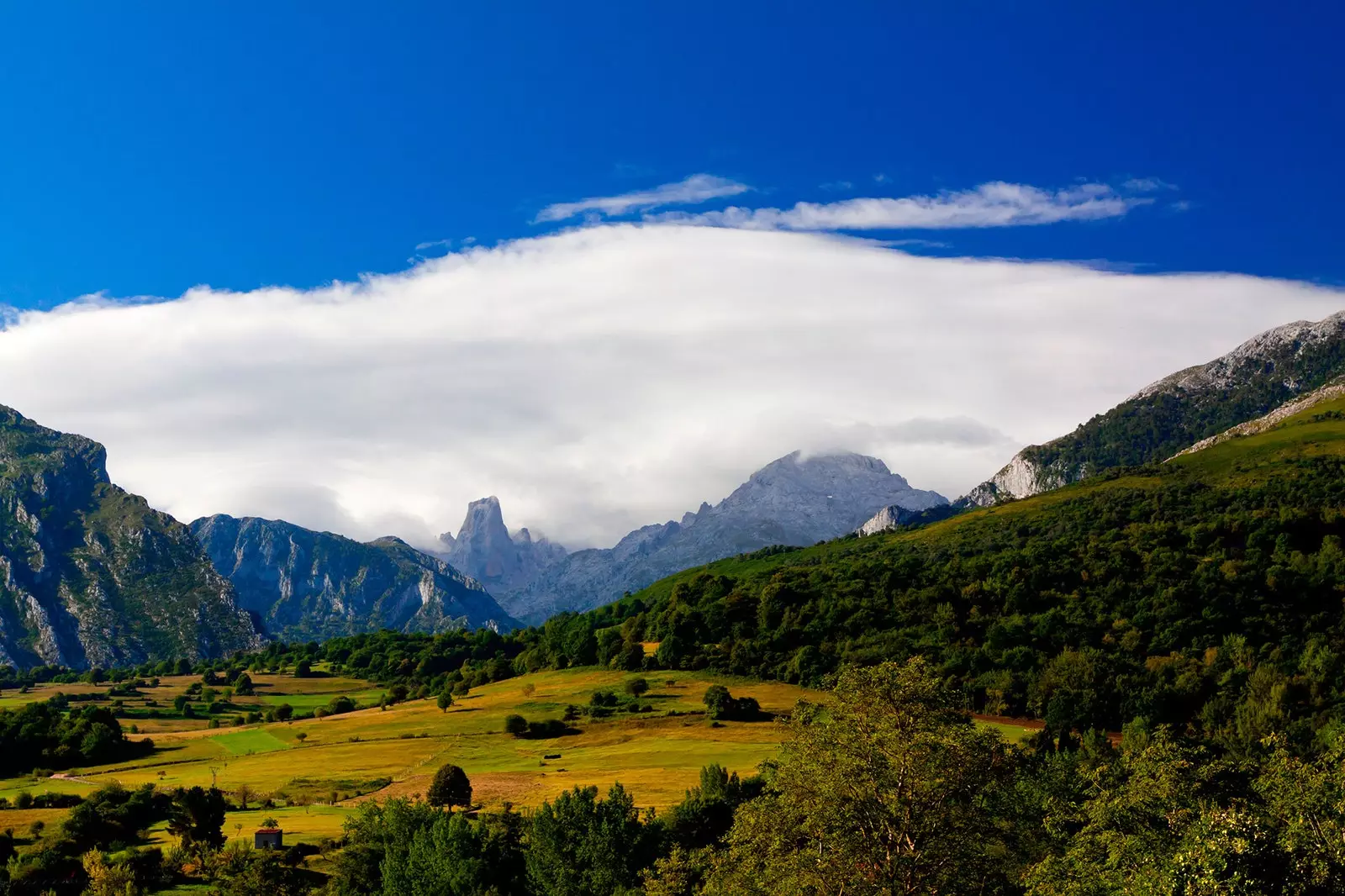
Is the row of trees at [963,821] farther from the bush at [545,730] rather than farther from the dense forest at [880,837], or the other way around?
the bush at [545,730]

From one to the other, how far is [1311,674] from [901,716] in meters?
118

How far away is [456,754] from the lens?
436 feet

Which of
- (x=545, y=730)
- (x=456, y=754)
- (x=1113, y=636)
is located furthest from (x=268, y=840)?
(x=1113, y=636)

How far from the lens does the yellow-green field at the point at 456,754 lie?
106 m

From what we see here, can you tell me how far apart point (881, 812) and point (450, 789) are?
63.4 m

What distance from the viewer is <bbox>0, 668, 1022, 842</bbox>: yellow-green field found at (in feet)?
347

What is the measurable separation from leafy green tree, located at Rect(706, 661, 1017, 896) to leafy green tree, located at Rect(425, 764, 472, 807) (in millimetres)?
55200

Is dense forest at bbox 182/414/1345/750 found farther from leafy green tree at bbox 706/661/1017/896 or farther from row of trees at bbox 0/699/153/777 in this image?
row of trees at bbox 0/699/153/777

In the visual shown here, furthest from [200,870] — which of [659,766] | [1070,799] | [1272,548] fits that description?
[1272,548]

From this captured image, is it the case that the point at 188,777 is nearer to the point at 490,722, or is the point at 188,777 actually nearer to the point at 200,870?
the point at 490,722

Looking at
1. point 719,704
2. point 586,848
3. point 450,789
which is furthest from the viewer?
point 719,704

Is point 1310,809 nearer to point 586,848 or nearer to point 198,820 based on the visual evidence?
point 586,848

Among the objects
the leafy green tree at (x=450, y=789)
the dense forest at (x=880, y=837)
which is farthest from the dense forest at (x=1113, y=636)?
the dense forest at (x=880, y=837)

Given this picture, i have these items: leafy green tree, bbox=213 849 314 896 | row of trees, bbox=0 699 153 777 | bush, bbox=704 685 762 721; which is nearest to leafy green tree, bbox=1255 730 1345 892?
leafy green tree, bbox=213 849 314 896
